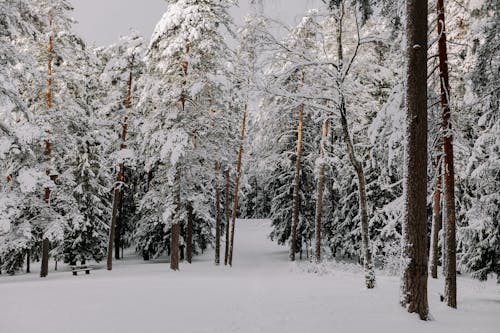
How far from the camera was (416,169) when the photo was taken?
25.7 ft

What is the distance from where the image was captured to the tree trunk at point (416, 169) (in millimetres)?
7758

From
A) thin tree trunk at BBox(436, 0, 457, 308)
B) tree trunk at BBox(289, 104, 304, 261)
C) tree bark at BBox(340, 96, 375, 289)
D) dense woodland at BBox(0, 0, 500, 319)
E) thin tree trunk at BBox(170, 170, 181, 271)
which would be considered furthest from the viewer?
tree trunk at BBox(289, 104, 304, 261)

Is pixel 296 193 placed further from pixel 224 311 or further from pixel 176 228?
pixel 224 311

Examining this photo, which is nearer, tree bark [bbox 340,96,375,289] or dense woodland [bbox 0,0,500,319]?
dense woodland [bbox 0,0,500,319]

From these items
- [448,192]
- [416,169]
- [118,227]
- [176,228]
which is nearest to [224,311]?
[416,169]

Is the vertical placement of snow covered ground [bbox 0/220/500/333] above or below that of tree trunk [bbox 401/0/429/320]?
below

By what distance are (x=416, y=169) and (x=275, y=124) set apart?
18.0 m

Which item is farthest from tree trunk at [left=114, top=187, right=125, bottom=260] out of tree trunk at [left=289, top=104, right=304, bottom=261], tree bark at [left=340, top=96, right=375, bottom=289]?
tree bark at [left=340, top=96, right=375, bottom=289]

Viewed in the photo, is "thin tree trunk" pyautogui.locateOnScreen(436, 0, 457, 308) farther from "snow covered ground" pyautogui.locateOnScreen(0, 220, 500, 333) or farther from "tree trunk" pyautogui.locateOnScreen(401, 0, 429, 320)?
"tree trunk" pyautogui.locateOnScreen(401, 0, 429, 320)

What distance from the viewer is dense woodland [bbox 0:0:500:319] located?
32.3ft

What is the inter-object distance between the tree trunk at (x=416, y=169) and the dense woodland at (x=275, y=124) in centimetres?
3

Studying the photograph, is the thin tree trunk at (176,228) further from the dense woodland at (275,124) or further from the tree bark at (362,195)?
the tree bark at (362,195)

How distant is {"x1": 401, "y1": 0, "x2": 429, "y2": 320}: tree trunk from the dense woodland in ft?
0.08

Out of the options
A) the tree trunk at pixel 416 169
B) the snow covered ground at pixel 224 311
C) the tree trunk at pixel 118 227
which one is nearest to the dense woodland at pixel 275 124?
the tree trunk at pixel 416 169
